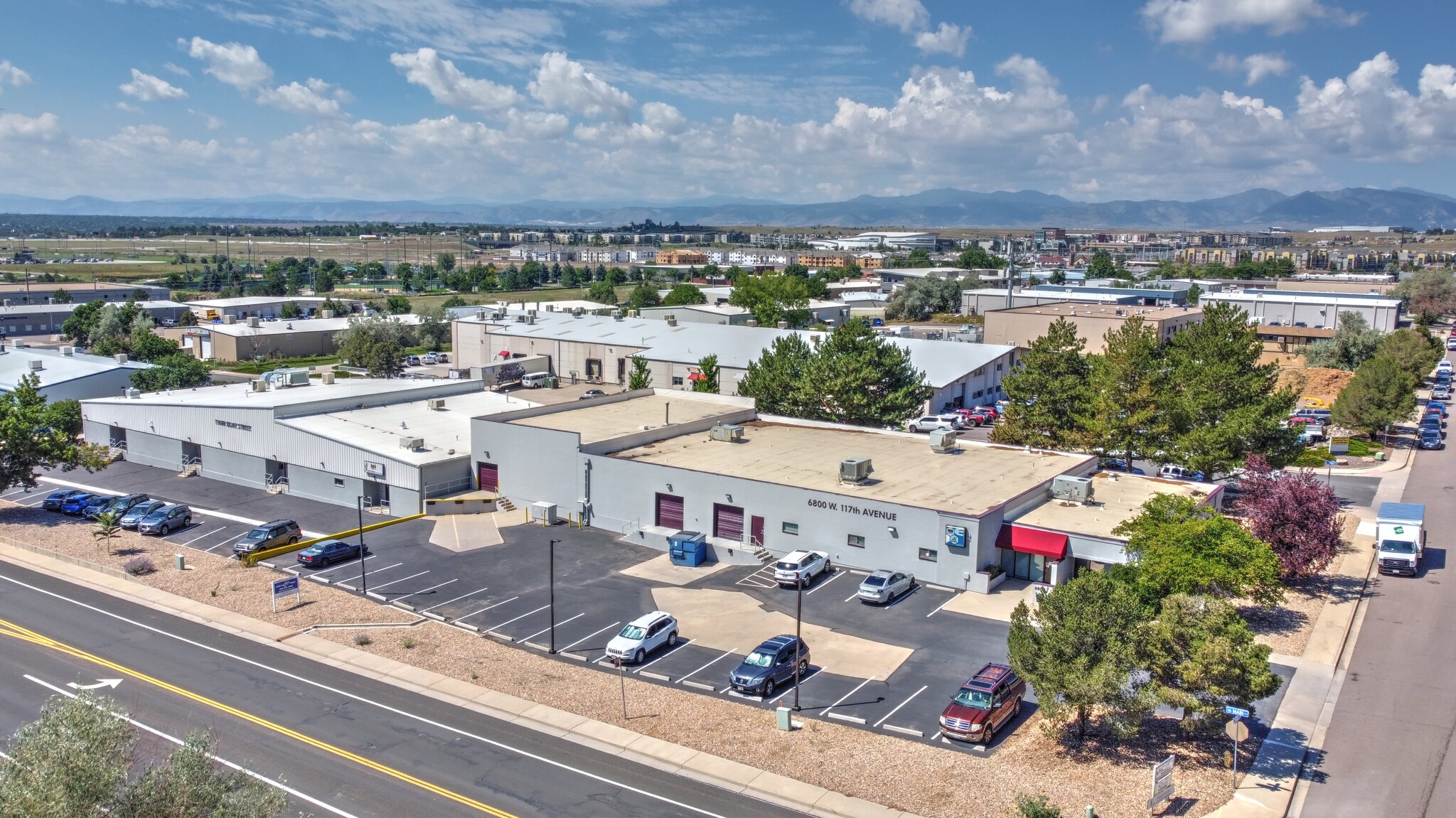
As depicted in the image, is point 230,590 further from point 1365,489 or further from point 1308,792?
point 1365,489

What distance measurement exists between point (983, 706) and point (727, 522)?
63.3 ft

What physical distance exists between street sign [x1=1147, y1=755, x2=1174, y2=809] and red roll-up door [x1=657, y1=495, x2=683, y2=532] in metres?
26.1

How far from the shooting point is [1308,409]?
2960 inches

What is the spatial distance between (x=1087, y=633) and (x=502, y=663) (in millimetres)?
17897

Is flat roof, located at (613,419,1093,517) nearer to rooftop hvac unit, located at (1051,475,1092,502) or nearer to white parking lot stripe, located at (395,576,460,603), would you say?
rooftop hvac unit, located at (1051,475,1092,502)

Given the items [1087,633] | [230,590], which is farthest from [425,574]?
[1087,633]

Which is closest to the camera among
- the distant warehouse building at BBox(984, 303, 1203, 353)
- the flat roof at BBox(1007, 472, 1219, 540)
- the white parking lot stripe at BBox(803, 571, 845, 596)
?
the white parking lot stripe at BBox(803, 571, 845, 596)

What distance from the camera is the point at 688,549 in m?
43.0

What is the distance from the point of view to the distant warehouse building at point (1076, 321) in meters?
97.2

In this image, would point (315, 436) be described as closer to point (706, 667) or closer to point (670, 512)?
point (670, 512)

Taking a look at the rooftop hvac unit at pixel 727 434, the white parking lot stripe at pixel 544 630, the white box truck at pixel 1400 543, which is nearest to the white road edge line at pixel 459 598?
the white parking lot stripe at pixel 544 630

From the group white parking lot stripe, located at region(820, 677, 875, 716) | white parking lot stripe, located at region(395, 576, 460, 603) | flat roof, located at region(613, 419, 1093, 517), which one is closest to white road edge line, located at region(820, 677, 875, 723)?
white parking lot stripe, located at region(820, 677, 875, 716)

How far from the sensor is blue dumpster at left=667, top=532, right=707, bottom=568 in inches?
1695

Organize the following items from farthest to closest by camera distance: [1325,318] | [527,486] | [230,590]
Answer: [1325,318], [527,486], [230,590]
